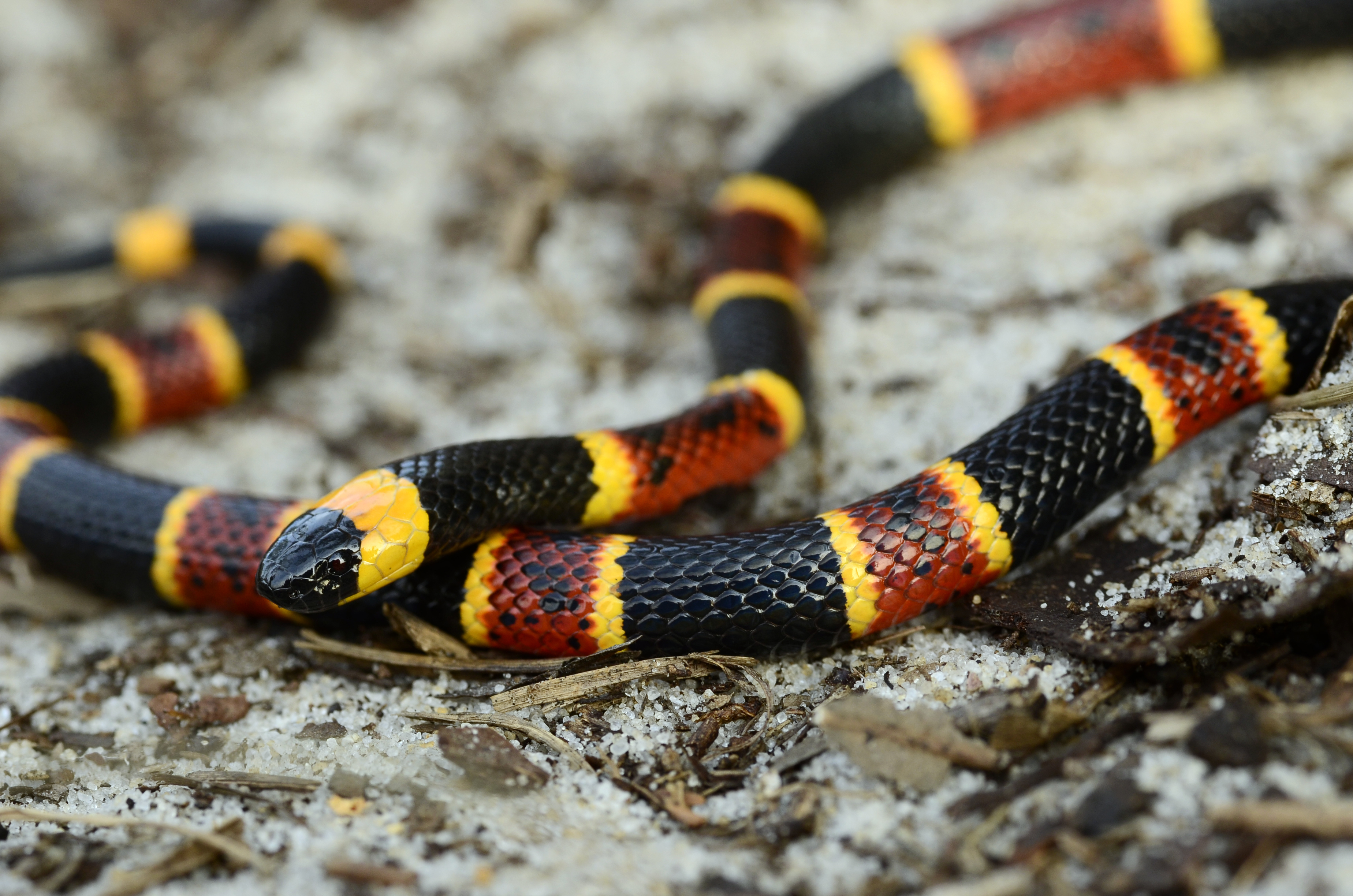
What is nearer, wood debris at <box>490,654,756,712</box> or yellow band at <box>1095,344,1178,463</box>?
wood debris at <box>490,654,756,712</box>

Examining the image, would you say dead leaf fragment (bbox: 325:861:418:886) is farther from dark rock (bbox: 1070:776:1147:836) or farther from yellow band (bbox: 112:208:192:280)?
yellow band (bbox: 112:208:192:280)

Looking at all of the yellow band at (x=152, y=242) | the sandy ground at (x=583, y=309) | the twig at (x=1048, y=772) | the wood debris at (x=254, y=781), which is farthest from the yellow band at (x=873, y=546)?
the yellow band at (x=152, y=242)

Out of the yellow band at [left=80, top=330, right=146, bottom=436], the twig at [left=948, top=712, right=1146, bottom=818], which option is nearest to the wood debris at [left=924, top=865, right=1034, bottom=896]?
the twig at [left=948, top=712, right=1146, bottom=818]

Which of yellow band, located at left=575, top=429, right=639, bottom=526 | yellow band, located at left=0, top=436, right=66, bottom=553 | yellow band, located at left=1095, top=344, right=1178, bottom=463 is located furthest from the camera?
yellow band, located at left=0, top=436, right=66, bottom=553

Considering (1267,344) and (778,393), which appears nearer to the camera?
(1267,344)

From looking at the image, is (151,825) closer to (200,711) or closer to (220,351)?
(200,711)

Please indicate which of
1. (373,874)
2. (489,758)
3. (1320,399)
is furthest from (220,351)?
(1320,399)

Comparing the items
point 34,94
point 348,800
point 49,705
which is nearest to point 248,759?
point 348,800
